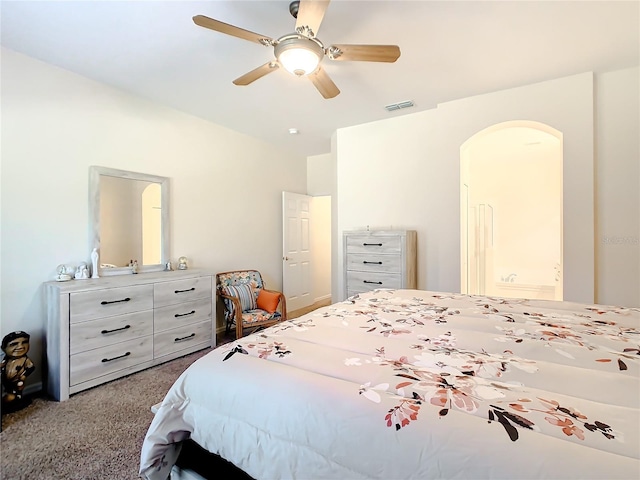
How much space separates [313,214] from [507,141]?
340cm

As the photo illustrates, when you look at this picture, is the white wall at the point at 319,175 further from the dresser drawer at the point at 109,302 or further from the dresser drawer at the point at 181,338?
the dresser drawer at the point at 109,302

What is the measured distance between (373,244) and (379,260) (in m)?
0.20

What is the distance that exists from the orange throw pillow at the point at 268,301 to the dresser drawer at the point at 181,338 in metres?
0.69

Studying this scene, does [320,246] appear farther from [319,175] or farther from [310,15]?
[310,15]

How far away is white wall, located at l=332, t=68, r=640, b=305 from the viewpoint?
2.83 meters

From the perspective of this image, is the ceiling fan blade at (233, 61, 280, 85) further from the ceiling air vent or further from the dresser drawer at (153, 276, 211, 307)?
the dresser drawer at (153, 276, 211, 307)

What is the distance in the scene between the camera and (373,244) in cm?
360

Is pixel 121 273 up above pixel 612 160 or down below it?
below

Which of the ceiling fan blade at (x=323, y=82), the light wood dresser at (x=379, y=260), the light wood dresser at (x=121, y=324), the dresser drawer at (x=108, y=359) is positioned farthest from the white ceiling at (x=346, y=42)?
the dresser drawer at (x=108, y=359)

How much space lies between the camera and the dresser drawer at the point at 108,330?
2408mm

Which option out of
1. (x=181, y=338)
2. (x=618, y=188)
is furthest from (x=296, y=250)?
(x=618, y=188)

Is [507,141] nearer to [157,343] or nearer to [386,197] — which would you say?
[386,197]

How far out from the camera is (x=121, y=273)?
3.02 metres

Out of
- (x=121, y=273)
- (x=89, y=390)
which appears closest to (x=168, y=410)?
(x=89, y=390)
